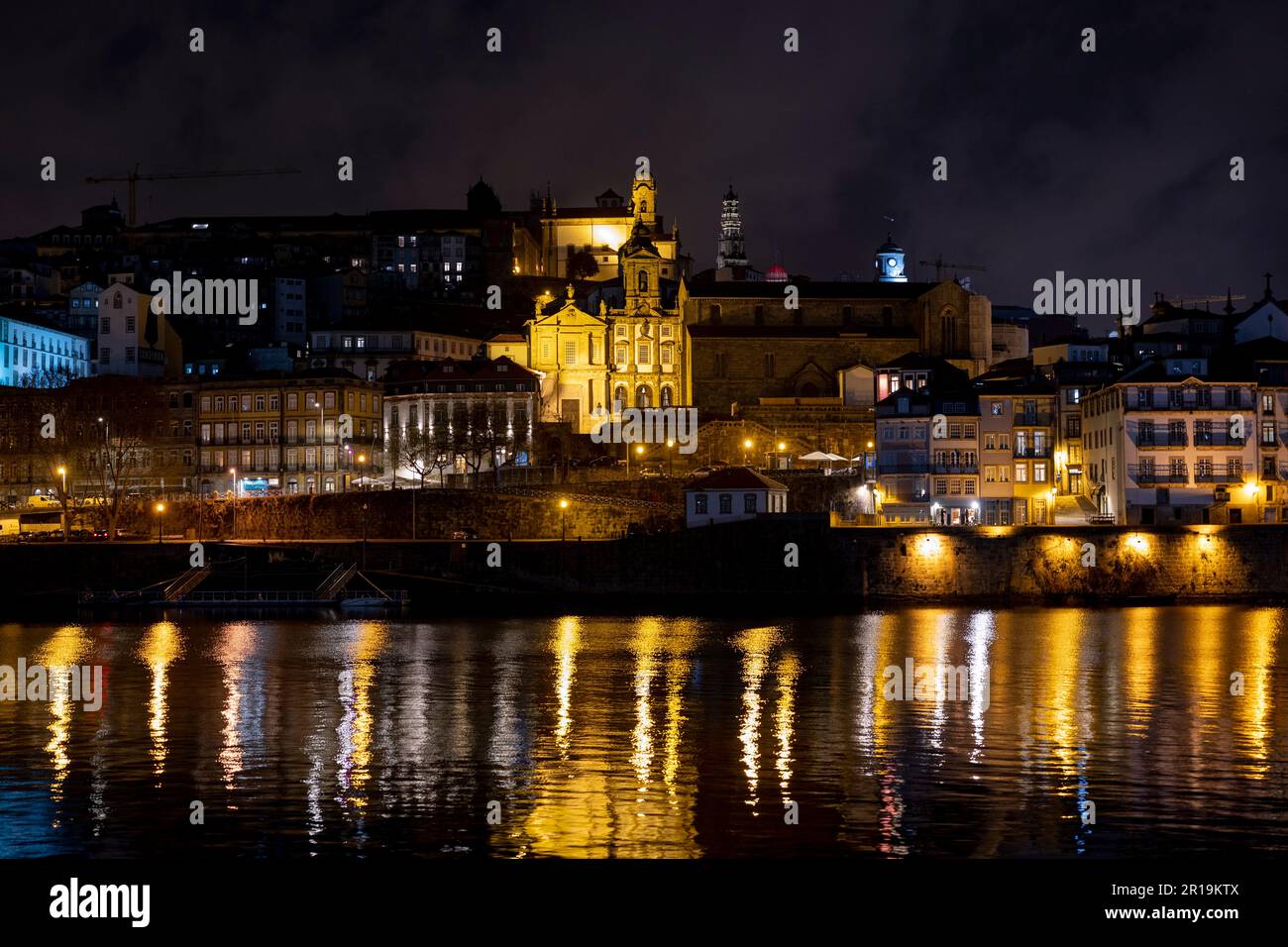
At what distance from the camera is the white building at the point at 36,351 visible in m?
115

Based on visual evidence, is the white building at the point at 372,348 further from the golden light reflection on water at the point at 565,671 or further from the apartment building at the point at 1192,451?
→ the apartment building at the point at 1192,451

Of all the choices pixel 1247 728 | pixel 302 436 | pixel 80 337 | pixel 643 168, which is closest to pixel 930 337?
pixel 643 168

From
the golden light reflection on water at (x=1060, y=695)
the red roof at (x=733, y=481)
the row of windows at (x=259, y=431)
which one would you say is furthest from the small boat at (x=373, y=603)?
the row of windows at (x=259, y=431)

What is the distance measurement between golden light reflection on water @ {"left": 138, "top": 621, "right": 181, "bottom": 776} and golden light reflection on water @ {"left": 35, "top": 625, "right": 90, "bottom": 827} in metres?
1.87

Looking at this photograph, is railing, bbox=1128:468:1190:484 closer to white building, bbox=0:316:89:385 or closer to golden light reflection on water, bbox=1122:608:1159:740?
golden light reflection on water, bbox=1122:608:1159:740

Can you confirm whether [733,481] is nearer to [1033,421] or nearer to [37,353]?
[1033,421]

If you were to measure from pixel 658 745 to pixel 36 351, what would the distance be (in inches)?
3778

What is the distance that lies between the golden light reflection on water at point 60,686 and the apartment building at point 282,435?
36810 millimetres

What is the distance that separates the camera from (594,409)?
4451 inches

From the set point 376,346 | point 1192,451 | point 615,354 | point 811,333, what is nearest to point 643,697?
point 1192,451

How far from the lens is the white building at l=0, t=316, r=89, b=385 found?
114625 mm

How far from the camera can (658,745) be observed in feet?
115
